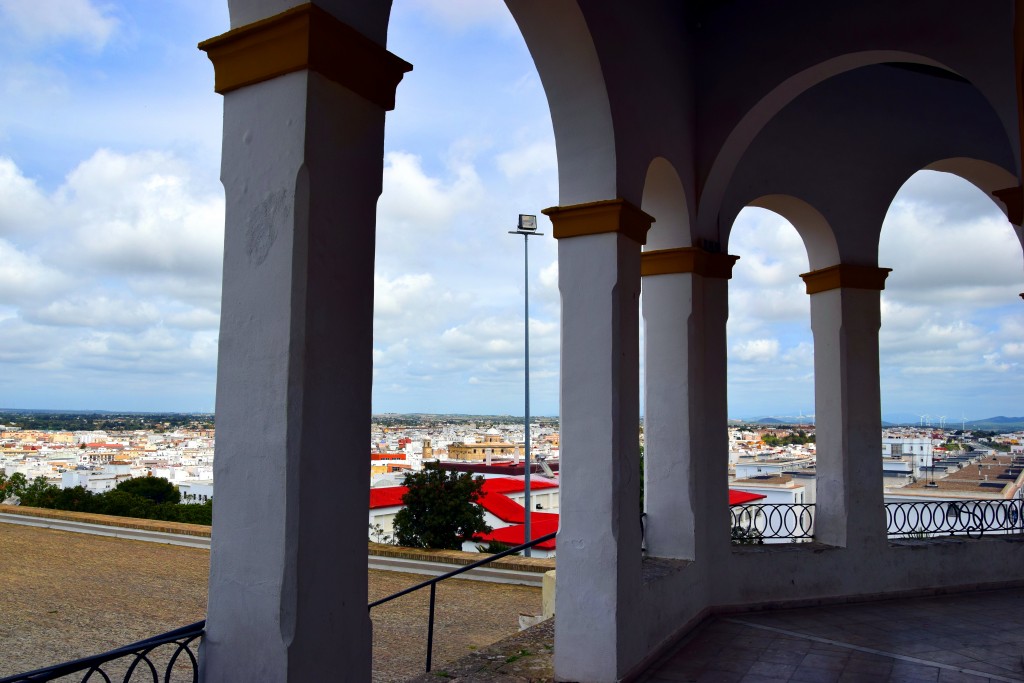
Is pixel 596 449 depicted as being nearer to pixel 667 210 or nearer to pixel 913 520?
pixel 667 210

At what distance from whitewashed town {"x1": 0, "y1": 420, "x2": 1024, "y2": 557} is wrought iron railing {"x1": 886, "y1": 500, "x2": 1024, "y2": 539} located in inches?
6.8

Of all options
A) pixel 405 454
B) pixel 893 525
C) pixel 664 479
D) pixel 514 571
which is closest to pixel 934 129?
pixel 893 525

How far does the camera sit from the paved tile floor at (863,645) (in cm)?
546

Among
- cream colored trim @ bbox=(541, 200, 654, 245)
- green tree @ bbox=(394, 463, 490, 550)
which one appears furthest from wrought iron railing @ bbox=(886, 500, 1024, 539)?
green tree @ bbox=(394, 463, 490, 550)

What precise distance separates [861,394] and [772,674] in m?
3.82

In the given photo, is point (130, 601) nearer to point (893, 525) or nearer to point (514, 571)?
point (514, 571)

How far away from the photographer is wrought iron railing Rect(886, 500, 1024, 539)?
28.2 feet

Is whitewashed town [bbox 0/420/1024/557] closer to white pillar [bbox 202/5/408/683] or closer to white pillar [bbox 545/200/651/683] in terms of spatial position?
white pillar [bbox 202/5/408/683]

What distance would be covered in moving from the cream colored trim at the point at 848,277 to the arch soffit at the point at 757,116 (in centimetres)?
170

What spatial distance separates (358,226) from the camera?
117 inches

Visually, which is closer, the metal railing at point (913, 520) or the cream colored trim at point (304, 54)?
the cream colored trim at point (304, 54)

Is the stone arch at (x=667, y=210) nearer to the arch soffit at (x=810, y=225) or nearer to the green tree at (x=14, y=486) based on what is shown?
the arch soffit at (x=810, y=225)

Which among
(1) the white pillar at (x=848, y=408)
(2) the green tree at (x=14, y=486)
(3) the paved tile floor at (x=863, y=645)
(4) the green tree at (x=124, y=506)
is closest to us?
(3) the paved tile floor at (x=863, y=645)

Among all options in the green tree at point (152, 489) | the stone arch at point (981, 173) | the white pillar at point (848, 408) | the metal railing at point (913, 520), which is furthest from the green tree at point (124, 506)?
the stone arch at point (981, 173)
